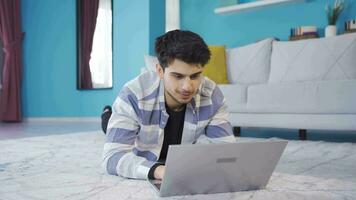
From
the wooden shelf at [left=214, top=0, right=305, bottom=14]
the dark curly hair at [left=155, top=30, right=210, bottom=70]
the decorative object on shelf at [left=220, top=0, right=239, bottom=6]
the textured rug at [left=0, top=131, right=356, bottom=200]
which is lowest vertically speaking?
the textured rug at [left=0, top=131, right=356, bottom=200]

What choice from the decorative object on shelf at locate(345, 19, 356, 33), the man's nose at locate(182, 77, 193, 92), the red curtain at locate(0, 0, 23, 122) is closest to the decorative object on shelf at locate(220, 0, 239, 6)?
the decorative object on shelf at locate(345, 19, 356, 33)

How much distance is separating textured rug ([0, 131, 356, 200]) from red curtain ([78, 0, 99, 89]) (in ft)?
10.4

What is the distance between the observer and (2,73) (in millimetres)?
5070

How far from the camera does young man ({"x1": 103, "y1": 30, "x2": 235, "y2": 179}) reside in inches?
44.7

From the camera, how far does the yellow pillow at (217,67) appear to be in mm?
3426

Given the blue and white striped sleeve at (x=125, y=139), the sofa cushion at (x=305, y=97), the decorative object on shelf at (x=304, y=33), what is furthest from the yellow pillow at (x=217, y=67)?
the blue and white striped sleeve at (x=125, y=139)

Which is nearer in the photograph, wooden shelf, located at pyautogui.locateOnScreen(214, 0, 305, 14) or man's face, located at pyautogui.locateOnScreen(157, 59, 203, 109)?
man's face, located at pyautogui.locateOnScreen(157, 59, 203, 109)

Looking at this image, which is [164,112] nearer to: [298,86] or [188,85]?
[188,85]

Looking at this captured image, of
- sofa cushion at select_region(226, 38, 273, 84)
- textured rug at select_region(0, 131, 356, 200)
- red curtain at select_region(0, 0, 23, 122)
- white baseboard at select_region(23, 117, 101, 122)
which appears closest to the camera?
textured rug at select_region(0, 131, 356, 200)

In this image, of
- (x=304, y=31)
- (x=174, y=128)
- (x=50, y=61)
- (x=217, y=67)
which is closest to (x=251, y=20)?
(x=304, y=31)

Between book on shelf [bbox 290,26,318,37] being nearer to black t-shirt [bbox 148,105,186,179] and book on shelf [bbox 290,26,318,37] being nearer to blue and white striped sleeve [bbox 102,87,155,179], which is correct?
black t-shirt [bbox 148,105,186,179]

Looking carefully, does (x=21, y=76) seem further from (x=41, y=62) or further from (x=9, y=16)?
(x=9, y=16)

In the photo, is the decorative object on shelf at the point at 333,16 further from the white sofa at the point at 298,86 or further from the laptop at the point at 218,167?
the laptop at the point at 218,167

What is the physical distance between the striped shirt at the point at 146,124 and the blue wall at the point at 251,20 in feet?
8.75
